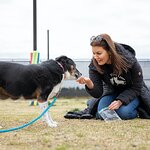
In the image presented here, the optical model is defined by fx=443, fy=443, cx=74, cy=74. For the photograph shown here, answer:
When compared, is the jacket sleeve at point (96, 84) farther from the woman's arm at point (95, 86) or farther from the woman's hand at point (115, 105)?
the woman's hand at point (115, 105)

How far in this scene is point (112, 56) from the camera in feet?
22.1

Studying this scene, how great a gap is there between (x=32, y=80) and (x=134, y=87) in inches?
66.9

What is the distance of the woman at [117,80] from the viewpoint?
21.7ft

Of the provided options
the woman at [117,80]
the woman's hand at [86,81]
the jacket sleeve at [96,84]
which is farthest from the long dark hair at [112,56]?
the woman's hand at [86,81]

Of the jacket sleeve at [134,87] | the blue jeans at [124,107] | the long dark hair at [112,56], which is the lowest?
the blue jeans at [124,107]

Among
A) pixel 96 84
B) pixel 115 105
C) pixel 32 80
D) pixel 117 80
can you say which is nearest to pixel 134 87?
pixel 117 80

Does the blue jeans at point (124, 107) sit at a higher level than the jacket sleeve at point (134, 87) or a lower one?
lower

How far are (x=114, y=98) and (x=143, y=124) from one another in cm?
99

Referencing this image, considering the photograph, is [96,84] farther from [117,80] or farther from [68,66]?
[68,66]

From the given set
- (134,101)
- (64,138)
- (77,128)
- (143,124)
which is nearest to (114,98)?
(134,101)

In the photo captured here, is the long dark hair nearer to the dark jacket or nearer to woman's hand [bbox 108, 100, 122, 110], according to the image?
the dark jacket

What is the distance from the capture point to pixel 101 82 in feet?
24.2

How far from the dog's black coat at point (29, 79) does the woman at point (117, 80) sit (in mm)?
545

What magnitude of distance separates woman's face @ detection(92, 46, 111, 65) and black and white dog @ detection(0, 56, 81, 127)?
638mm
